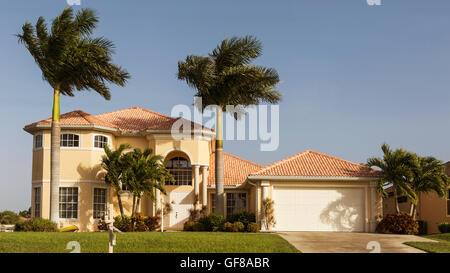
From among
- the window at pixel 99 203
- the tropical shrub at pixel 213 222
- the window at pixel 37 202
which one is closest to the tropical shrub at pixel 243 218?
the tropical shrub at pixel 213 222

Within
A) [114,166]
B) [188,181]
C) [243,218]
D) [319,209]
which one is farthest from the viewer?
[188,181]

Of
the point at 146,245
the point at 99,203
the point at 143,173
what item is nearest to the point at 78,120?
the point at 99,203

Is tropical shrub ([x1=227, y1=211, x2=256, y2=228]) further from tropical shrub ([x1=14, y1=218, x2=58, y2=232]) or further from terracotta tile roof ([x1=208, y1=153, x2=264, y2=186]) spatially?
tropical shrub ([x1=14, y1=218, x2=58, y2=232])

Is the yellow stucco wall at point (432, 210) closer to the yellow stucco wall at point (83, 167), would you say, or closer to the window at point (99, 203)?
the yellow stucco wall at point (83, 167)

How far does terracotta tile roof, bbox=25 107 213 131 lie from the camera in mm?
29016

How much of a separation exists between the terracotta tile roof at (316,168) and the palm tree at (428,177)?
2.08m

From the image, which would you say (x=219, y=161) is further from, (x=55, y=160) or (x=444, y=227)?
(x=444, y=227)

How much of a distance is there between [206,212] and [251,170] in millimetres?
5068

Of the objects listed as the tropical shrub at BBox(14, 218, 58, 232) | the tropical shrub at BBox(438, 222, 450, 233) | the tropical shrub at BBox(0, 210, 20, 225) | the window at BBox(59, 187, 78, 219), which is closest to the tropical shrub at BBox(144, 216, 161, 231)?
the window at BBox(59, 187, 78, 219)

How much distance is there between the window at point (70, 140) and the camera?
28.7 meters

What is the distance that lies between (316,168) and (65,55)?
14.3 m

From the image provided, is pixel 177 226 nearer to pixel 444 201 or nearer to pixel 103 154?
pixel 103 154

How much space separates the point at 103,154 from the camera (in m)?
29.2

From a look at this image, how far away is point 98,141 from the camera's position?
29.2 meters
